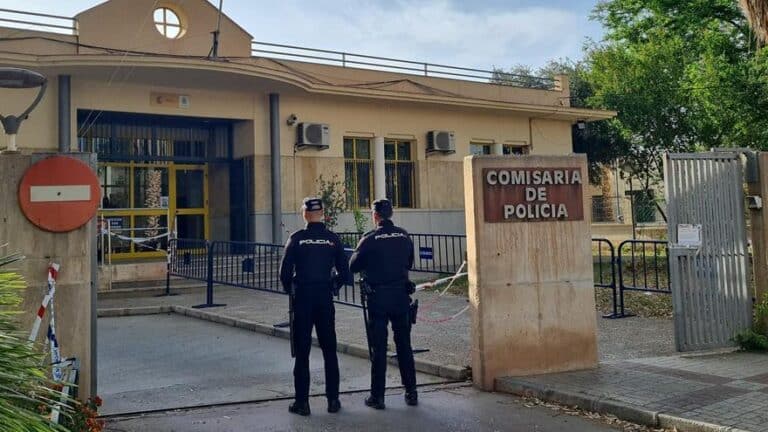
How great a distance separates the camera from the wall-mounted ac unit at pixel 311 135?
1836 cm

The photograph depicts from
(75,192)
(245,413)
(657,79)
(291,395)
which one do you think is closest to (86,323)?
(75,192)

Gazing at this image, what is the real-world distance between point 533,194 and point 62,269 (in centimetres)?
461

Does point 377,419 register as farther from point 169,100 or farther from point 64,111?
point 169,100

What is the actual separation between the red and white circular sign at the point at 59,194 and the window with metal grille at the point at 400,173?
15275 mm

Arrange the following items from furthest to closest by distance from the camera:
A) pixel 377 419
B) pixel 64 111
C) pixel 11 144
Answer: pixel 64 111
pixel 377 419
pixel 11 144

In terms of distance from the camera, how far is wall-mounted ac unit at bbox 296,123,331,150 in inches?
723

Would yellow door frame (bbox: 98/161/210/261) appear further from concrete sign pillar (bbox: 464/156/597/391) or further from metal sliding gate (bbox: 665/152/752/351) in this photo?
metal sliding gate (bbox: 665/152/752/351)

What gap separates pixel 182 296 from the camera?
1403 cm

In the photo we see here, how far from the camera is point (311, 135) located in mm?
18438

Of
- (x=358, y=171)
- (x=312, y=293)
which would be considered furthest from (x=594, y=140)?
(x=312, y=293)

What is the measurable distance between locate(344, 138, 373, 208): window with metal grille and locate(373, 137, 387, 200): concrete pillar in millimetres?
140

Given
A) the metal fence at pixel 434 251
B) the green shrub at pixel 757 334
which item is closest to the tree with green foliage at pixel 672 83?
the metal fence at pixel 434 251

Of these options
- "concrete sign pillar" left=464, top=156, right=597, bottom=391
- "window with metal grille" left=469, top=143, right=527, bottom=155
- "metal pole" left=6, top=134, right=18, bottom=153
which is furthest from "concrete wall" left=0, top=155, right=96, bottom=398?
"window with metal grille" left=469, top=143, right=527, bottom=155

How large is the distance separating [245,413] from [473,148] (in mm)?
17611
